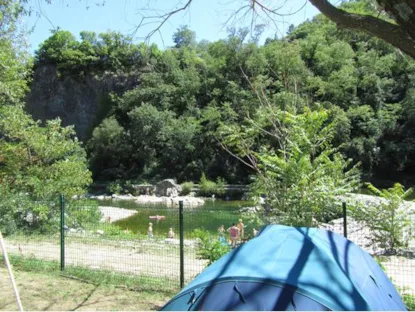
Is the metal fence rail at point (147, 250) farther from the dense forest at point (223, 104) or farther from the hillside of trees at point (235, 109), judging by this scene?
the hillside of trees at point (235, 109)

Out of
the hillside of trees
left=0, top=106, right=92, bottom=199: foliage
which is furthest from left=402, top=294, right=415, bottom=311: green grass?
the hillside of trees

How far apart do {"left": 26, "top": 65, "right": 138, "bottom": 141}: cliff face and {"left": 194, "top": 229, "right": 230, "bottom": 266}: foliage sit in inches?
2127

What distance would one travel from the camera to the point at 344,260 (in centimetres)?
387

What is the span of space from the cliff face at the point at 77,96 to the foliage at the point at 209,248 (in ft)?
177

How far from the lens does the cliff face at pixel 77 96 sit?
61.0m

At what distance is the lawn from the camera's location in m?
5.75

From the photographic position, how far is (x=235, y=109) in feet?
162

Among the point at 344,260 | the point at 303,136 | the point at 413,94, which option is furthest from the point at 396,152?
the point at 344,260

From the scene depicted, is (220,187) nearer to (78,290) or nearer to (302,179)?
(302,179)

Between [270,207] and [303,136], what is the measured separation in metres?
1.90

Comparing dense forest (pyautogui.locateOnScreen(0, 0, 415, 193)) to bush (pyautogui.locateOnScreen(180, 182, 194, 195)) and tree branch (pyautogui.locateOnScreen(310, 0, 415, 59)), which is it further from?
tree branch (pyautogui.locateOnScreen(310, 0, 415, 59))

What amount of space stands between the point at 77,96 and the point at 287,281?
63001 millimetres

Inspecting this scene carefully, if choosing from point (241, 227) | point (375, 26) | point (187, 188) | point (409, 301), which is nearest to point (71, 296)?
point (409, 301)

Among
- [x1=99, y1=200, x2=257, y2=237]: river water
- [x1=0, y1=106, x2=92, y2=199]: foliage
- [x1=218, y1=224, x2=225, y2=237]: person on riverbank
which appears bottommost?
[x1=218, y1=224, x2=225, y2=237]: person on riverbank
